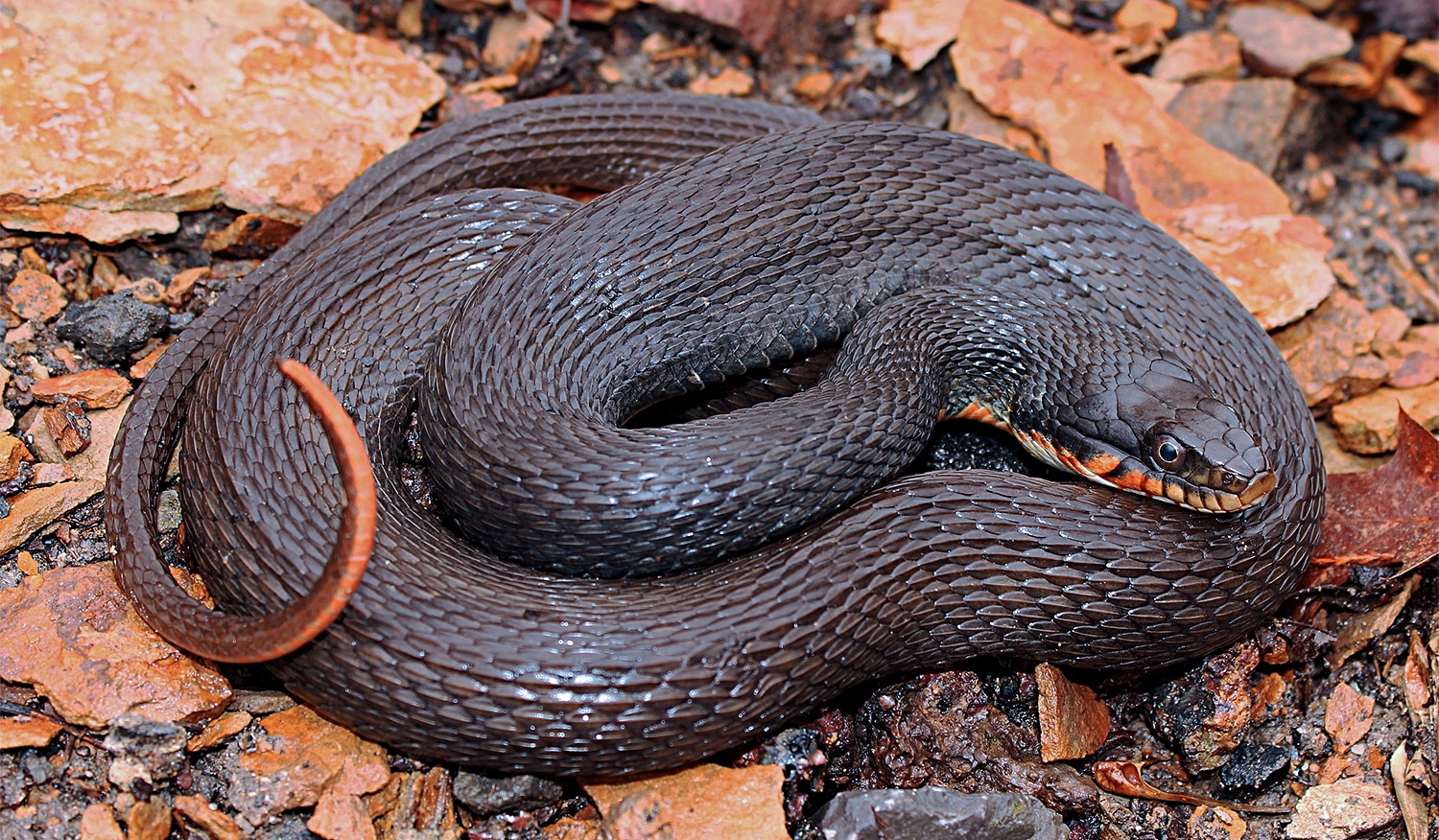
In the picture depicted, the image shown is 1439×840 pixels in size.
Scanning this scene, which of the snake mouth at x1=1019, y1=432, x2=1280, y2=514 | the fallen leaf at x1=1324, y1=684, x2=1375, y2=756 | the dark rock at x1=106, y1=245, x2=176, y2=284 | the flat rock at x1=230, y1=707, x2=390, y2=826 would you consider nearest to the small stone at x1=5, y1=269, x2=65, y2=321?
the dark rock at x1=106, y1=245, x2=176, y2=284

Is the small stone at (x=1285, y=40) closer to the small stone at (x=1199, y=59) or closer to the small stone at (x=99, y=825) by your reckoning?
the small stone at (x=1199, y=59)

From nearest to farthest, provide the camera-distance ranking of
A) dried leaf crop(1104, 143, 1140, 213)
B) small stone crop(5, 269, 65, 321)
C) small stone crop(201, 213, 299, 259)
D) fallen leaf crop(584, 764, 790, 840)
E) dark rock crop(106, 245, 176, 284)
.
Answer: fallen leaf crop(584, 764, 790, 840)
small stone crop(5, 269, 65, 321)
dark rock crop(106, 245, 176, 284)
small stone crop(201, 213, 299, 259)
dried leaf crop(1104, 143, 1140, 213)

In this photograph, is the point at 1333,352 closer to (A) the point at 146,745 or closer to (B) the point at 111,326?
(A) the point at 146,745

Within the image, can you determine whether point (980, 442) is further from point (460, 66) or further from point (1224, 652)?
point (460, 66)

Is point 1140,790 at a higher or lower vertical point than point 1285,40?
lower

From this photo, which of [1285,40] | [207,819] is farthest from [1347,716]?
[1285,40]

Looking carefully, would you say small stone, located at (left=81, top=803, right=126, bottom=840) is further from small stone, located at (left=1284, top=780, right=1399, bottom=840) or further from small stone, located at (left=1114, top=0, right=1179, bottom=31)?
small stone, located at (left=1114, top=0, right=1179, bottom=31)

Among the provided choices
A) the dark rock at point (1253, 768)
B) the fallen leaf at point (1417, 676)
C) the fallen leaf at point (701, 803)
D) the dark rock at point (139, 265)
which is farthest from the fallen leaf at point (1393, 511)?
the dark rock at point (139, 265)
